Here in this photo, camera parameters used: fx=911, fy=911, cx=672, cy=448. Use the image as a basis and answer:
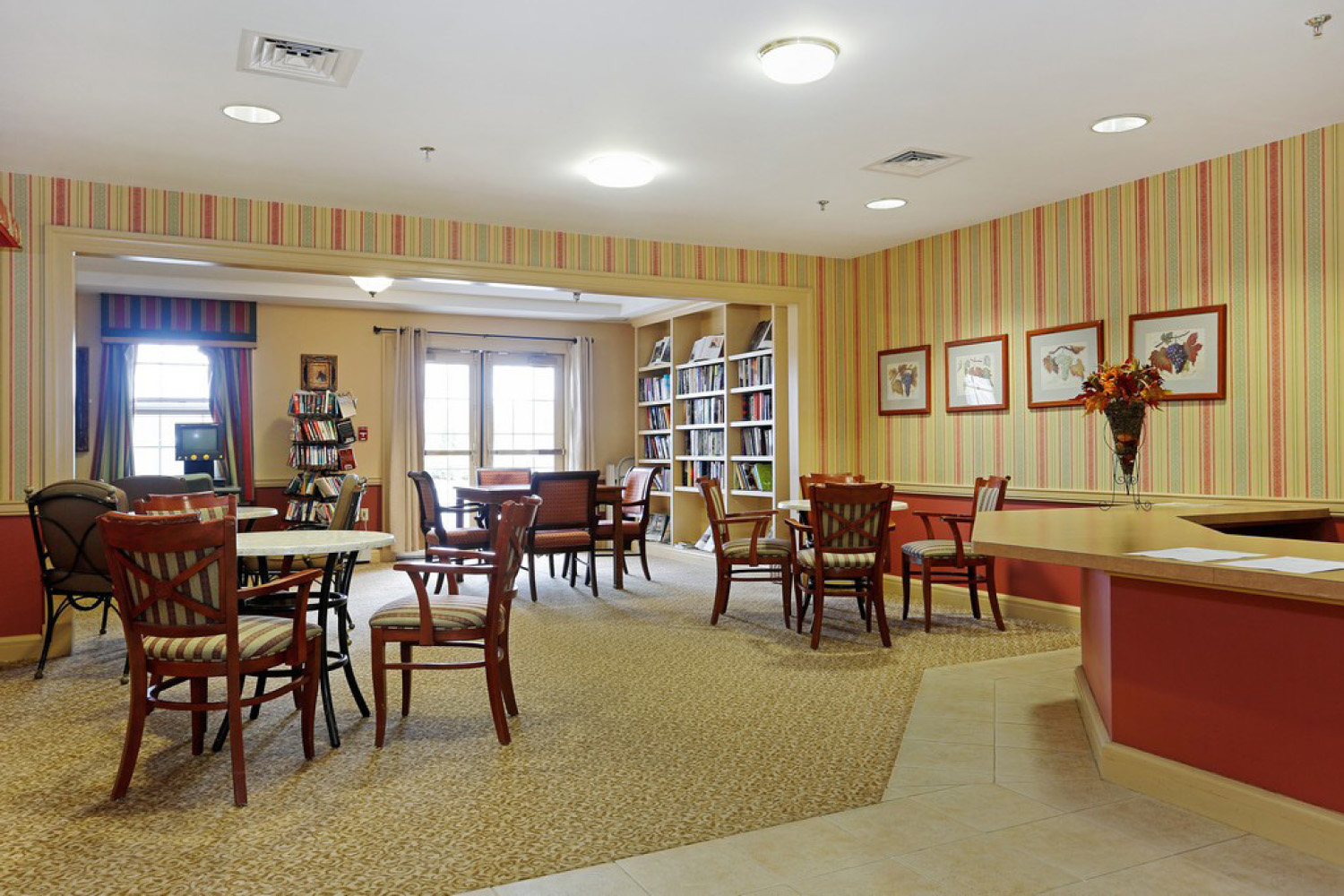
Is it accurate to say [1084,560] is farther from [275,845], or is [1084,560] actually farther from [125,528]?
[125,528]

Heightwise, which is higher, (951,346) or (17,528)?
(951,346)

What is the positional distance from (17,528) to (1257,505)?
21.6ft

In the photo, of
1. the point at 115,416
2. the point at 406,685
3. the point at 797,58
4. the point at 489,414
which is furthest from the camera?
the point at 489,414

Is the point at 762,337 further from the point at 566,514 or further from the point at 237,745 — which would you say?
the point at 237,745

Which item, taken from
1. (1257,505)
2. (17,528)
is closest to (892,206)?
(1257,505)

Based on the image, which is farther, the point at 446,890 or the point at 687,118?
the point at 687,118

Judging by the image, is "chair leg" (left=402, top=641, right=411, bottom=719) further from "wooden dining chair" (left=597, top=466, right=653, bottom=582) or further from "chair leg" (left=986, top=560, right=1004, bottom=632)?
"wooden dining chair" (left=597, top=466, right=653, bottom=582)

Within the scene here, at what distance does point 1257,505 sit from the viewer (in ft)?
15.3

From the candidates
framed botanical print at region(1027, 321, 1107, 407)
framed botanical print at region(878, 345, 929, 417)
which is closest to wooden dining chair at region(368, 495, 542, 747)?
framed botanical print at region(1027, 321, 1107, 407)

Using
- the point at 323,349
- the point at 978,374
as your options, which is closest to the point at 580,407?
the point at 323,349

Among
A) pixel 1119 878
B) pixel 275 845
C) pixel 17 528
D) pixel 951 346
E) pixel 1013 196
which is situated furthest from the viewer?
pixel 951 346

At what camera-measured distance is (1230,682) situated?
257cm

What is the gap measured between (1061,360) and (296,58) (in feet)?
15.1

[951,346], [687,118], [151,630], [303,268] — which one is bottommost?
[151,630]
